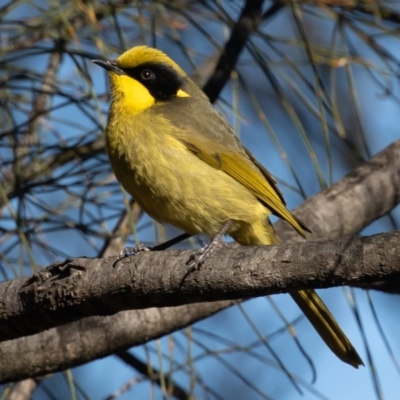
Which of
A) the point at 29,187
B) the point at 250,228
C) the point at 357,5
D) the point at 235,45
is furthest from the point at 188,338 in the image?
the point at 357,5

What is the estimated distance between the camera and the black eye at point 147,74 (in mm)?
3985

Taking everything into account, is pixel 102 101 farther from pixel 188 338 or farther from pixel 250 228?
pixel 188 338

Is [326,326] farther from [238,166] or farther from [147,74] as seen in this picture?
[147,74]

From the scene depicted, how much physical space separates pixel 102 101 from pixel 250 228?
1.09 metres

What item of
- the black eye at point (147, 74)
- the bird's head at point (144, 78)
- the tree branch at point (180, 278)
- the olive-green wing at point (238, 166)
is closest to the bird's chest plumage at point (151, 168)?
the olive-green wing at point (238, 166)

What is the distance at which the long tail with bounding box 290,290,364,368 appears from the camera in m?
3.21

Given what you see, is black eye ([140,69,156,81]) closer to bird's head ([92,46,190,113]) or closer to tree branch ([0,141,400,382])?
bird's head ([92,46,190,113])

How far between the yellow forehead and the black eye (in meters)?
0.05

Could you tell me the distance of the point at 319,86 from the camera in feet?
10.2

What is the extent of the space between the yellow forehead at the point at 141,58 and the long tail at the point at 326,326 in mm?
1346

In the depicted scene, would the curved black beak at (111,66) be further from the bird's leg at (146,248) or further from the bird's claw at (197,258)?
the bird's claw at (197,258)

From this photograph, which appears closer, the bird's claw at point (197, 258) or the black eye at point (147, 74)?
the bird's claw at point (197, 258)

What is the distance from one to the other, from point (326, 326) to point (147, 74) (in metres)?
1.54

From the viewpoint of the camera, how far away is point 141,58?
12.9 feet
